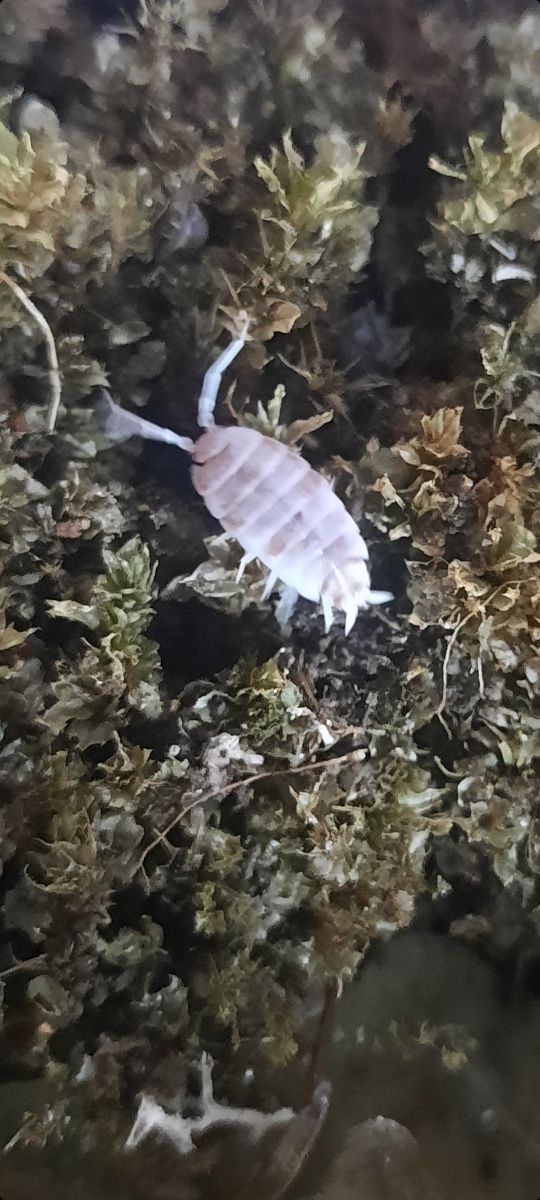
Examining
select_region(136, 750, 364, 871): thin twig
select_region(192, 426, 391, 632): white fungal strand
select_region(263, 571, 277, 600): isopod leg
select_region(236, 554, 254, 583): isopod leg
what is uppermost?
select_region(192, 426, 391, 632): white fungal strand

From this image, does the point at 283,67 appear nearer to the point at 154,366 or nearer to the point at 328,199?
the point at 328,199

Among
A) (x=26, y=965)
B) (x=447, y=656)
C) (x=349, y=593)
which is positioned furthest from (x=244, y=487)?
(x=26, y=965)

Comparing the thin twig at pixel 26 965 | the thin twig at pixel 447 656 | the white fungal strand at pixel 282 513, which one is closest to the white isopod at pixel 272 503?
the white fungal strand at pixel 282 513

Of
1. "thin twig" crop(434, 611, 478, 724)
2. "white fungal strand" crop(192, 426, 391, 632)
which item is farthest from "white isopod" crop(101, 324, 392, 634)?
"thin twig" crop(434, 611, 478, 724)

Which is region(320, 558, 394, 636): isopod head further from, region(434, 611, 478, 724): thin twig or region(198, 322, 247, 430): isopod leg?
region(198, 322, 247, 430): isopod leg

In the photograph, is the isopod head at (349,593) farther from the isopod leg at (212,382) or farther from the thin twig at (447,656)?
the isopod leg at (212,382)

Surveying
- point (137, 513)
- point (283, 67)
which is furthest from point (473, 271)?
point (137, 513)
